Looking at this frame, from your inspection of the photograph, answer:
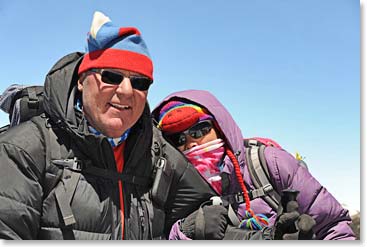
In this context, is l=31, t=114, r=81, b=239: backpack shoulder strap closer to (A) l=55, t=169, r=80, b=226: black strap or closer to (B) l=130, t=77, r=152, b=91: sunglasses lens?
(A) l=55, t=169, r=80, b=226: black strap

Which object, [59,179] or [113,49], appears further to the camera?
[113,49]

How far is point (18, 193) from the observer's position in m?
1.96

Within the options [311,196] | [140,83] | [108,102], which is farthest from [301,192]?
[108,102]

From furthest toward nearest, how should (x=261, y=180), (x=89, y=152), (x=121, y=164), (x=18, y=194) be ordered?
1. (x=261, y=180)
2. (x=121, y=164)
3. (x=89, y=152)
4. (x=18, y=194)

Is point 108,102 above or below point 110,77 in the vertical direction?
below

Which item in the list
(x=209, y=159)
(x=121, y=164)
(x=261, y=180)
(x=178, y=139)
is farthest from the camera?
(x=178, y=139)

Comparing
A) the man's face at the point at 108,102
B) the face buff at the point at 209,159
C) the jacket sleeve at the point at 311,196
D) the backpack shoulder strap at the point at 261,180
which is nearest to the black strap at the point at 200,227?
the face buff at the point at 209,159

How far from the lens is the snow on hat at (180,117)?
9.22 ft

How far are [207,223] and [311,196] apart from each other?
74 cm

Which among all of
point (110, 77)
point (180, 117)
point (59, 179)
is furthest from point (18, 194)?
point (180, 117)

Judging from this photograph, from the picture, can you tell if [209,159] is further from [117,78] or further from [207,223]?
[117,78]

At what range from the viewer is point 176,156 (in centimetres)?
255

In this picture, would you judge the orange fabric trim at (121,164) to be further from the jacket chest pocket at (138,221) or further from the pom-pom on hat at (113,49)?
the pom-pom on hat at (113,49)

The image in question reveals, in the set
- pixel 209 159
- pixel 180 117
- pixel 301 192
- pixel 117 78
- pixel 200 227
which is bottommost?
pixel 200 227
